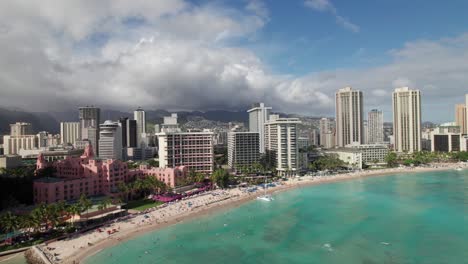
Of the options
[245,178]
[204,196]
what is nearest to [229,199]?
[204,196]

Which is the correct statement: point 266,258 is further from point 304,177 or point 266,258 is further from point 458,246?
point 304,177

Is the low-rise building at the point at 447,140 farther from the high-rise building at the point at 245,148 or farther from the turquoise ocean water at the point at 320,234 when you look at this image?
the high-rise building at the point at 245,148

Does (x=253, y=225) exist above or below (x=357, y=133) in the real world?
below

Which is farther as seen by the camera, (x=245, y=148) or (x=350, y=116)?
(x=350, y=116)

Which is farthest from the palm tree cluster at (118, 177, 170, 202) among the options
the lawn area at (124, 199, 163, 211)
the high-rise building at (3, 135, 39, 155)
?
the high-rise building at (3, 135, 39, 155)

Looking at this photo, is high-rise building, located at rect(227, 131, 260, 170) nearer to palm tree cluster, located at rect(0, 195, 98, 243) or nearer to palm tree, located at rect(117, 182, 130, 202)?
palm tree, located at rect(117, 182, 130, 202)

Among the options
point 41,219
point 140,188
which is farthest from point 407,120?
point 41,219

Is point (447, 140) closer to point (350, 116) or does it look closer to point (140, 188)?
point (350, 116)
